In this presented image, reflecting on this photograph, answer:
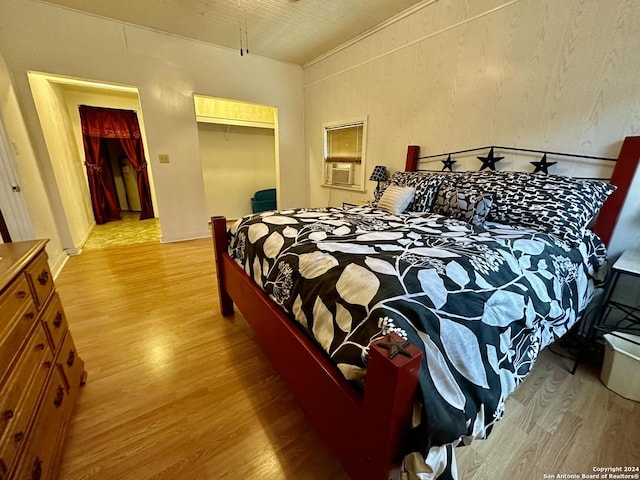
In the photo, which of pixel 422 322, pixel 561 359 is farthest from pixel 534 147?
pixel 422 322

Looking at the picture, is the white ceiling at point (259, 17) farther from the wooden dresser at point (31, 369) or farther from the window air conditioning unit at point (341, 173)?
the wooden dresser at point (31, 369)

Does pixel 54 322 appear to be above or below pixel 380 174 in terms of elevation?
below

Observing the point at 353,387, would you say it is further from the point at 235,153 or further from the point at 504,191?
the point at 235,153

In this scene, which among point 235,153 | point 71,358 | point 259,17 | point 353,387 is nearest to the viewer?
point 353,387

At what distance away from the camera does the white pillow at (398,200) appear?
215cm

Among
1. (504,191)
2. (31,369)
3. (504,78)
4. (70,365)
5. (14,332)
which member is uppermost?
(504,78)

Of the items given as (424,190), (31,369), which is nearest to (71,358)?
(31,369)

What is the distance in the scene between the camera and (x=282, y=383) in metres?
1.44

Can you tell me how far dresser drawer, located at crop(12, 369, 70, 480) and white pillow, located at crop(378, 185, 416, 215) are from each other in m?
2.17

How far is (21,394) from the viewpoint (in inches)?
33.3

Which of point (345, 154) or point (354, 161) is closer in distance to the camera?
point (354, 161)

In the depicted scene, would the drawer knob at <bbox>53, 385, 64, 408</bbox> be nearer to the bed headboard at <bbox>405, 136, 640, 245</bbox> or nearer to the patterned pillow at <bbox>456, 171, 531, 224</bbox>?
the patterned pillow at <bbox>456, 171, 531, 224</bbox>

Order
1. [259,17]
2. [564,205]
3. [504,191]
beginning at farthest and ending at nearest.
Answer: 1. [259,17]
2. [504,191]
3. [564,205]

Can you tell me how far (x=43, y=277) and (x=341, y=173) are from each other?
3.37m
